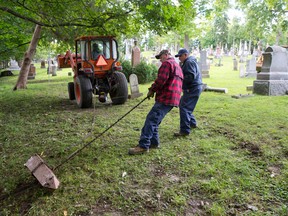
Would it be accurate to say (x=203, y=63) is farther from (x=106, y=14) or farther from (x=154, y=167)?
(x=154, y=167)

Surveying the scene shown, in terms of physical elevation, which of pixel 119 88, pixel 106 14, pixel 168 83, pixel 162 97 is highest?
pixel 106 14

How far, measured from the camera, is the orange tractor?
830 cm

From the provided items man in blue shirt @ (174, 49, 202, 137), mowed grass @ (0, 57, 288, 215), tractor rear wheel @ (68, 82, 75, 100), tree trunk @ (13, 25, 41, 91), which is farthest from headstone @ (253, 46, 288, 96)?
tree trunk @ (13, 25, 41, 91)

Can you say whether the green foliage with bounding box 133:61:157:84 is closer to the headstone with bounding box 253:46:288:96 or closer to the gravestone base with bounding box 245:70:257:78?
the gravestone base with bounding box 245:70:257:78

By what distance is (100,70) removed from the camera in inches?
337

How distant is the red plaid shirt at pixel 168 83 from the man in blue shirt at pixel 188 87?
31.7 inches

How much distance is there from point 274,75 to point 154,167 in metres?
7.40

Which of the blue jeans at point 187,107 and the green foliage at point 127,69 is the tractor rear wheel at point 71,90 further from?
the green foliage at point 127,69

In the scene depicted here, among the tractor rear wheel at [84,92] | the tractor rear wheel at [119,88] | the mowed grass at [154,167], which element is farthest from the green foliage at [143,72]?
the mowed grass at [154,167]

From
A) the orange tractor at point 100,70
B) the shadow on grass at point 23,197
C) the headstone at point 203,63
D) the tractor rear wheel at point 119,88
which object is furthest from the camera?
the headstone at point 203,63

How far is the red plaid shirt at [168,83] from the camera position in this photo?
418 cm

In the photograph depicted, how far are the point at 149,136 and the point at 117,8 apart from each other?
4.38 m

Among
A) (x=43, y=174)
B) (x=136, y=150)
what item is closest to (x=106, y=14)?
(x=136, y=150)

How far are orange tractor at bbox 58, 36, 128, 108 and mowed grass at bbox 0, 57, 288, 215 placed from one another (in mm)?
1968
